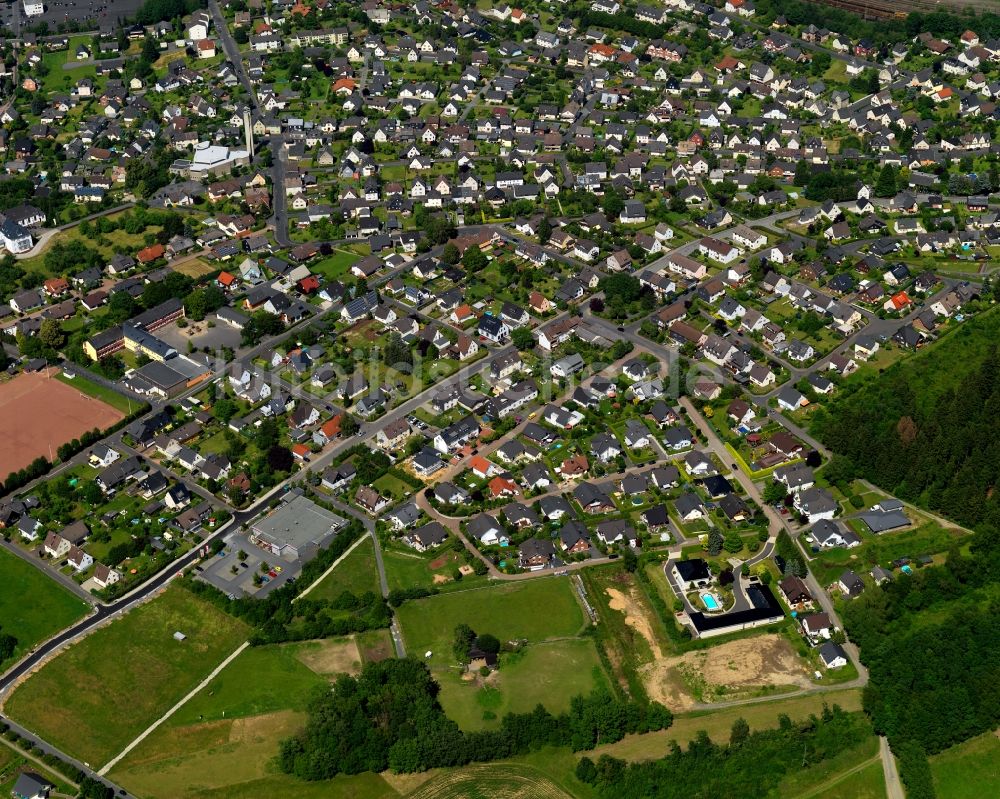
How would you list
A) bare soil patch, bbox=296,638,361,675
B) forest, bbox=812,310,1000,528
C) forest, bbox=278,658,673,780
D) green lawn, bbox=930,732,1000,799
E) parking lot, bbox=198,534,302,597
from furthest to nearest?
forest, bbox=812,310,1000,528 → parking lot, bbox=198,534,302,597 → bare soil patch, bbox=296,638,361,675 → forest, bbox=278,658,673,780 → green lawn, bbox=930,732,1000,799

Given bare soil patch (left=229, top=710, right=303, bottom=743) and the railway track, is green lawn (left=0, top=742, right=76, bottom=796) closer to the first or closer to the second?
bare soil patch (left=229, top=710, right=303, bottom=743)

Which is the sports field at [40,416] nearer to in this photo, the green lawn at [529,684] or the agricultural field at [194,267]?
the agricultural field at [194,267]

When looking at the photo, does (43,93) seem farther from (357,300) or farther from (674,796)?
(674,796)

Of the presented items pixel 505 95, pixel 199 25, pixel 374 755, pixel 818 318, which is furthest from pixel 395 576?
pixel 199 25

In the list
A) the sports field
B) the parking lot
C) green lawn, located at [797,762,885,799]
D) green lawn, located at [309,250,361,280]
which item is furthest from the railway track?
green lawn, located at [797,762,885,799]

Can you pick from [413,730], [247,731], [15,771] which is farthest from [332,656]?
[15,771]

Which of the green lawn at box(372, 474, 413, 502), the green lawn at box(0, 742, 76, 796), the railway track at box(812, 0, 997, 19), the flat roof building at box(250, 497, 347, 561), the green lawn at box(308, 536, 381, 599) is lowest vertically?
the green lawn at box(0, 742, 76, 796)

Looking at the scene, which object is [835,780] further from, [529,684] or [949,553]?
[949,553]
